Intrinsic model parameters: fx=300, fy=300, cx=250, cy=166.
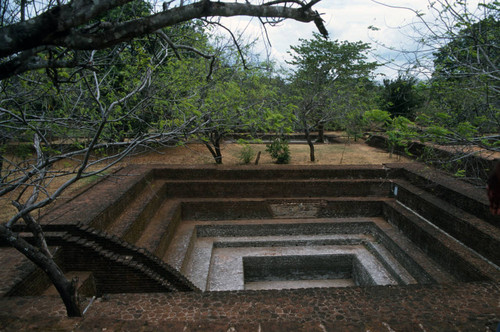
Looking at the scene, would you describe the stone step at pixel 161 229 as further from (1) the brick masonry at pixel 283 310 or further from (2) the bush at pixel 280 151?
(2) the bush at pixel 280 151

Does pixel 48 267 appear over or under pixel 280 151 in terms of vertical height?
under

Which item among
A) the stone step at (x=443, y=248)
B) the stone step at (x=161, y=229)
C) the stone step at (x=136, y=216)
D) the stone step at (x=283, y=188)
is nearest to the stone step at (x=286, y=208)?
the stone step at (x=283, y=188)

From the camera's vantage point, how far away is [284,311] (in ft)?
9.81

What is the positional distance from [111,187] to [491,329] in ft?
22.0

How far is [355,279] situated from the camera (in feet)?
22.9

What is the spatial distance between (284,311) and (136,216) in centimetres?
402

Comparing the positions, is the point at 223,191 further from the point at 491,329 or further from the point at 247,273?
the point at 491,329

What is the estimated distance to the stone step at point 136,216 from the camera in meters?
5.41

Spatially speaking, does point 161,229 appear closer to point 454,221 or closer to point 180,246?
point 180,246

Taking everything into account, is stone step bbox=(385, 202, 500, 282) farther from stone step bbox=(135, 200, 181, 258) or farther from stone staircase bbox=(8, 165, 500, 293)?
stone step bbox=(135, 200, 181, 258)

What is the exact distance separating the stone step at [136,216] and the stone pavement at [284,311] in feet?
7.49

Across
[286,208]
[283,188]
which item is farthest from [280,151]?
[286,208]

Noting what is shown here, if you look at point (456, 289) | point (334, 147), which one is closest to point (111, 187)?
point (456, 289)

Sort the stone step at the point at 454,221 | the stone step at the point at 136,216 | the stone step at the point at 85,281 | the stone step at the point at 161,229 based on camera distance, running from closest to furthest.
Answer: the stone step at the point at 85,281
the stone step at the point at 454,221
the stone step at the point at 136,216
the stone step at the point at 161,229
